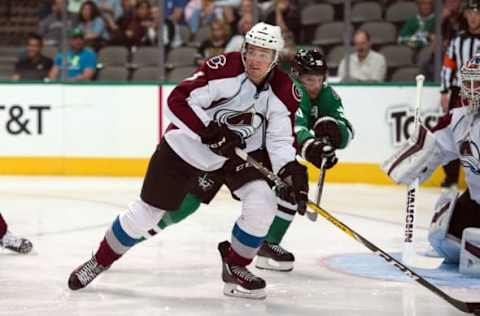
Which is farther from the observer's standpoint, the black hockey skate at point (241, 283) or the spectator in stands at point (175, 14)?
the spectator in stands at point (175, 14)

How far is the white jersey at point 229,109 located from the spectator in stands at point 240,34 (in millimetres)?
4227

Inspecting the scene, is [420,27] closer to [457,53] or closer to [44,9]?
[457,53]

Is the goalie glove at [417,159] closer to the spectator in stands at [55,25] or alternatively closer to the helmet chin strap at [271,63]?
the helmet chin strap at [271,63]

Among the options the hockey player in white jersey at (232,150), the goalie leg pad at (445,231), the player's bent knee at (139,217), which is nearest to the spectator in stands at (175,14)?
the goalie leg pad at (445,231)

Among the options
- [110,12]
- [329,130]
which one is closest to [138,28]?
[110,12]

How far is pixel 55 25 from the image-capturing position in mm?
8367

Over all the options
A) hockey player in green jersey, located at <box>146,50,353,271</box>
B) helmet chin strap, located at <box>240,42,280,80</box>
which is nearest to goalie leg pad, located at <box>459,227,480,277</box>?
hockey player in green jersey, located at <box>146,50,353,271</box>

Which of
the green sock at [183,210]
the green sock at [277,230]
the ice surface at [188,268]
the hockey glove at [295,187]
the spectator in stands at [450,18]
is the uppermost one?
the spectator in stands at [450,18]

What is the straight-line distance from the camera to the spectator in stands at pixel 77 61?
323 inches

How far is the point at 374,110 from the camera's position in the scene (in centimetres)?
775

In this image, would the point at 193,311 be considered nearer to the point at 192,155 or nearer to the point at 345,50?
the point at 192,155

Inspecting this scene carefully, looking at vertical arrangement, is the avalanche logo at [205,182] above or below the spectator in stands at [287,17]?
below

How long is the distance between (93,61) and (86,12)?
419 mm

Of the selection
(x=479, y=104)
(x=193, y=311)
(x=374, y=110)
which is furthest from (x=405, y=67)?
(x=193, y=311)
